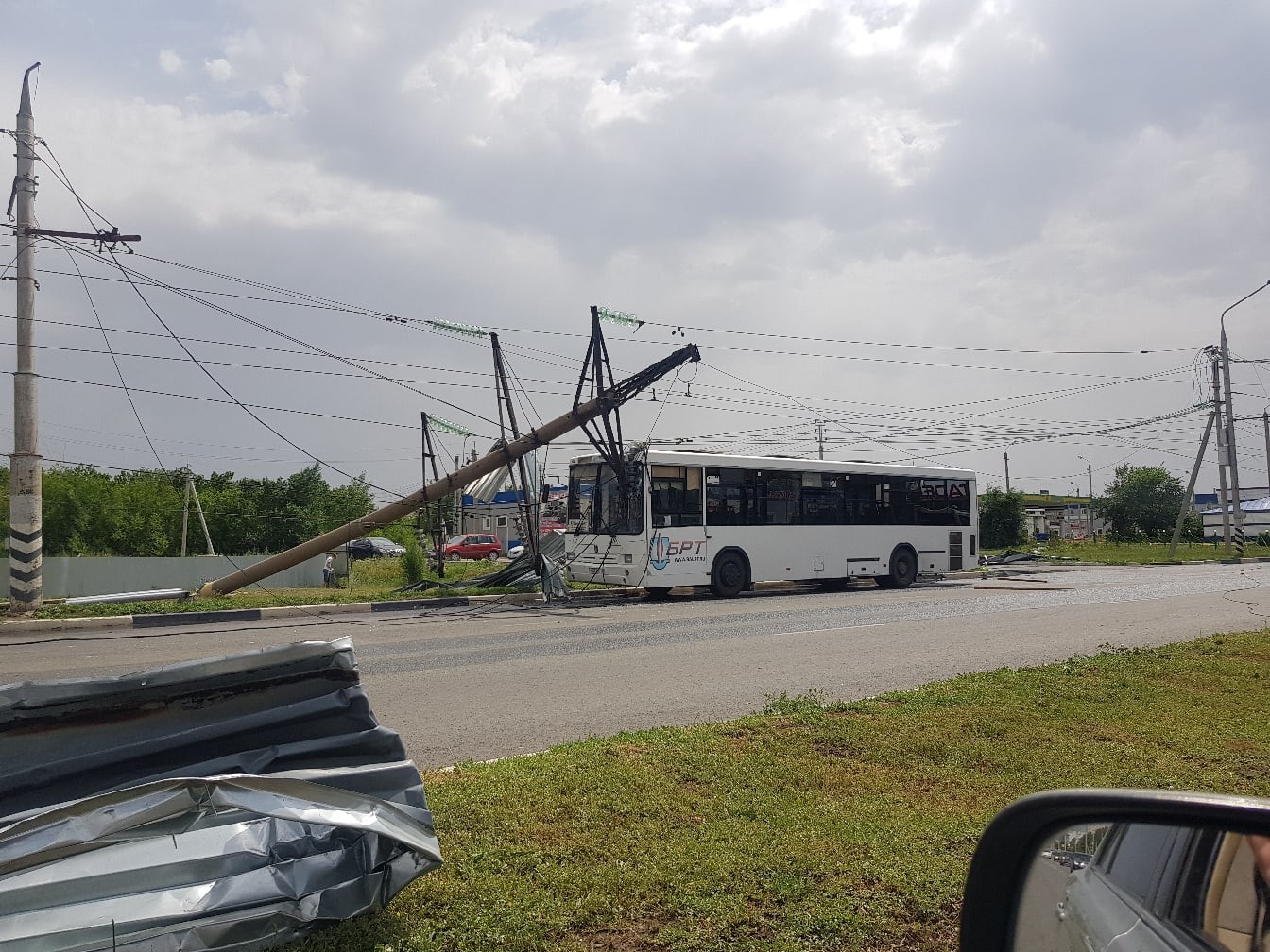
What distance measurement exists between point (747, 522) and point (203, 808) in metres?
19.8

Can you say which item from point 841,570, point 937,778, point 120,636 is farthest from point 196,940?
point 841,570

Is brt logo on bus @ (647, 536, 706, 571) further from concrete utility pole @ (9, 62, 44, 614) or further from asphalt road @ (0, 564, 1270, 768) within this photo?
concrete utility pole @ (9, 62, 44, 614)

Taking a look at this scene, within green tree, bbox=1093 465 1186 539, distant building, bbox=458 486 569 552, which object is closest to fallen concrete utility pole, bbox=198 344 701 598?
distant building, bbox=458 486 569 552

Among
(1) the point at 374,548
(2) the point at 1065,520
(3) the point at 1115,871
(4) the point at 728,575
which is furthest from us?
(2) the point at 1065,520

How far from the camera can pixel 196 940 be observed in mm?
3139

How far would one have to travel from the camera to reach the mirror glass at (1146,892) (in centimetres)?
144

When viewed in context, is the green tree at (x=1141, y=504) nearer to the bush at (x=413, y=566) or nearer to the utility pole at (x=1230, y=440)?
the utility pole at (x=1230, y=440)

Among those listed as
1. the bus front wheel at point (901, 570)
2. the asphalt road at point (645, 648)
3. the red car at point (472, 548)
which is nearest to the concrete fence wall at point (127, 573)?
the asphalt road at point (645, 648)

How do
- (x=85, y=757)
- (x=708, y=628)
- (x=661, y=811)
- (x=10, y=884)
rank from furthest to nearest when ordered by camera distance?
(x=708, y=628) < (x=661, y=811) < (x=85, y=757) < (x=10, y=884)

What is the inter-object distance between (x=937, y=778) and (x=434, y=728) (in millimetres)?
4017

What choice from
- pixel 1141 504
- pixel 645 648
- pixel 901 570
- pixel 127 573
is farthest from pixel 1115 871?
pixel 1141 504

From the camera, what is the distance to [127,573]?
26.8 metres

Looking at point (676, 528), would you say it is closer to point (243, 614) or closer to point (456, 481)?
point (456, 481)

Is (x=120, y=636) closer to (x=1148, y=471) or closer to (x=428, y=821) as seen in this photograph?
(x=428, y=821)
